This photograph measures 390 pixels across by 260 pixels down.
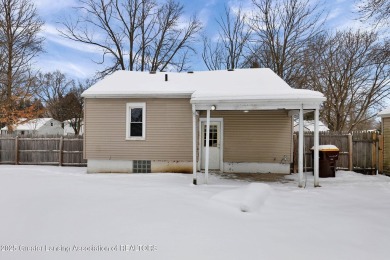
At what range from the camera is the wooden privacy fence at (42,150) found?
13.3 m

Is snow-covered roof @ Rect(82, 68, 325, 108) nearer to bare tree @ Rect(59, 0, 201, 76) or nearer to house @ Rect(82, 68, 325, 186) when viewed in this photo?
house @ Rect(82, 68, 325, 186)

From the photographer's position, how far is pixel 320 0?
19.4 metres

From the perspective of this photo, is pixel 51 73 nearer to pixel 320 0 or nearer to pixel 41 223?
pixel 320 0

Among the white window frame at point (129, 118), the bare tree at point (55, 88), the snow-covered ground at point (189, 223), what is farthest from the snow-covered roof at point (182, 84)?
the bare tree at point (55, 88)

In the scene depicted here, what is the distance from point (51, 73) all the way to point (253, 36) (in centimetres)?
4358

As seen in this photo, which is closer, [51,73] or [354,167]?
[354,167]

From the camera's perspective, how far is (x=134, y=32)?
24672 mm

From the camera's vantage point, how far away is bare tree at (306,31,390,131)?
20625 mm

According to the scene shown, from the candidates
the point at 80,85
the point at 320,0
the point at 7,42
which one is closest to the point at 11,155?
the point at 7,42

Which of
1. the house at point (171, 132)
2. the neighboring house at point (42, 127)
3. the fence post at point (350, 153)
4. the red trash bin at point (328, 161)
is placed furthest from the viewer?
the neighboring house at point (42, 127)

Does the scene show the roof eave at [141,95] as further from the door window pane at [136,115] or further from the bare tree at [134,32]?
the bare tree at [134,32]

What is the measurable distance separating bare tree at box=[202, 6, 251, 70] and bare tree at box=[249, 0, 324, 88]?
8.18 feet

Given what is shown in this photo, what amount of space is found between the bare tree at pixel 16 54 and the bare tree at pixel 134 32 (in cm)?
276

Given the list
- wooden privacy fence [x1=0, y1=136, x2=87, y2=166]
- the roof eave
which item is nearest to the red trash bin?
the roof eave
